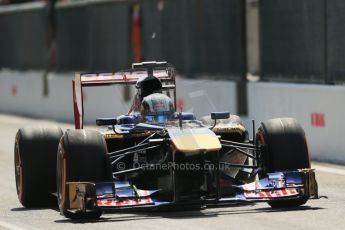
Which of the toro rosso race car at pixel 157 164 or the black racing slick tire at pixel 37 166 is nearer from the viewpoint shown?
the toro rosso race car at pixel 157 164

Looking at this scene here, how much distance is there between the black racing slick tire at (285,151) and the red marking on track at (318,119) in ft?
18.0

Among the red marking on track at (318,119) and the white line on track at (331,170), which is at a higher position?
the red marking on track at (318,119)

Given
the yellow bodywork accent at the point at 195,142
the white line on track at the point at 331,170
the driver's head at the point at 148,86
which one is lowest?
the white line on track at the point at 331,170

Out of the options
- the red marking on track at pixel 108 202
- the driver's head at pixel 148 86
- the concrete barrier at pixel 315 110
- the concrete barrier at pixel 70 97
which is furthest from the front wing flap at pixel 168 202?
the concrete barrier at pixel 70 97

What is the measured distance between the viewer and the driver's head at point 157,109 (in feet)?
42.3

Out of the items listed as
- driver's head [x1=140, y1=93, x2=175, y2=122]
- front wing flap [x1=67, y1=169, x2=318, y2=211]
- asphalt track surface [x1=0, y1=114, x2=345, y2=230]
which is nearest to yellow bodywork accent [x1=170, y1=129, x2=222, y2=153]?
front wing flap [x1=67, y1=169, x2=318, y2=211]

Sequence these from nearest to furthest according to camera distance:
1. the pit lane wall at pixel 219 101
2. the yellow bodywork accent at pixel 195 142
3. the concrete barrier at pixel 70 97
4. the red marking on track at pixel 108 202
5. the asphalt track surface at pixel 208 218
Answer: the asphalt track surface at pixel 208 218
the yellow bodywork accent at pixel 195 142
the red marking on track at pixel 108 202
the pit lane wall at pixel 219 101
the concrete barrier at pixel 70 97

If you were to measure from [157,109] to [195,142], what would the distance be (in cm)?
159

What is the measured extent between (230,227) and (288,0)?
30.9 ft

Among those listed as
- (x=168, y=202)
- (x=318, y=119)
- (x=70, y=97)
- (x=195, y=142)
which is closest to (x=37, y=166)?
(x=168, y=202)

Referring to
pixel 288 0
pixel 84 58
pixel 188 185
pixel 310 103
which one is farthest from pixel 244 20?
pixel 188 185

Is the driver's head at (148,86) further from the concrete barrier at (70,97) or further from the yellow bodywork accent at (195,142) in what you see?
the concrete barrier at (70,97)

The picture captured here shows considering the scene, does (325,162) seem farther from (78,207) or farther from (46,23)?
(46,23)

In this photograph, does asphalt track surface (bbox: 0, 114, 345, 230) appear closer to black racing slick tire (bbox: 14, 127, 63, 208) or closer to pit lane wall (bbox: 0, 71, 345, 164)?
black racing slick tire (bbox: 14, 127, 63, 208)
